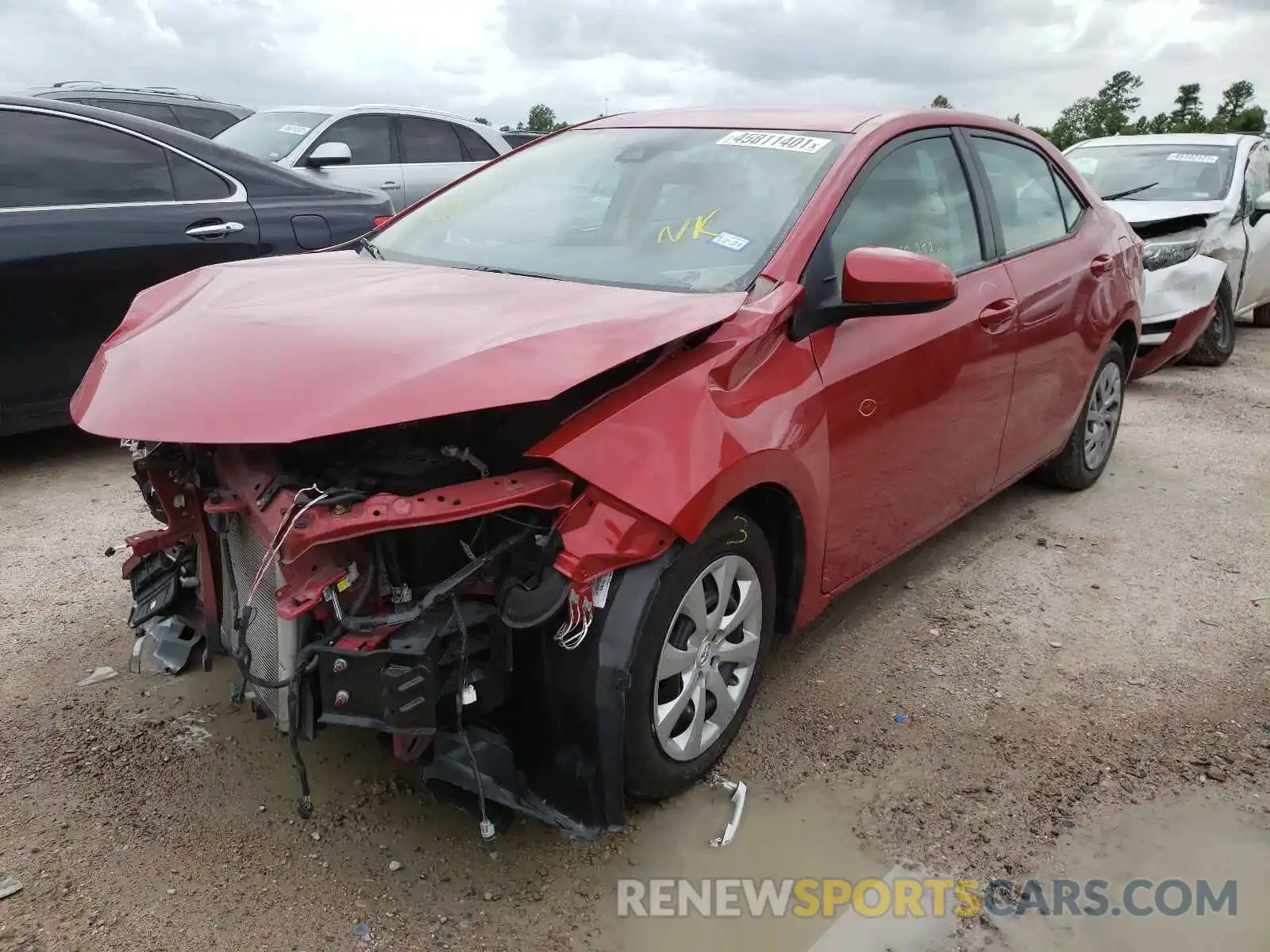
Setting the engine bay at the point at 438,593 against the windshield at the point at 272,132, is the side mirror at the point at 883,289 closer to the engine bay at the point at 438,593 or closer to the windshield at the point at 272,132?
the engine bay at the point at 438,593

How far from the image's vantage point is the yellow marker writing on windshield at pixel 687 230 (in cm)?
277

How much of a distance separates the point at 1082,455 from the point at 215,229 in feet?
13.6

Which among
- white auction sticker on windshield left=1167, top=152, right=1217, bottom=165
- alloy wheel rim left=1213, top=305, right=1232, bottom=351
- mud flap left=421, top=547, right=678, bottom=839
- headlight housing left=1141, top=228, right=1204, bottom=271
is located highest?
white auction sticker on windshield left=1167, top=152, right=1217, bottom=165

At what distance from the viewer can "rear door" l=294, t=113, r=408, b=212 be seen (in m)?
7.71

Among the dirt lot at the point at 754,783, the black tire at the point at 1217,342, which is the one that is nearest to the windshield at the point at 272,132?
the dirt lot at the point at 754,783

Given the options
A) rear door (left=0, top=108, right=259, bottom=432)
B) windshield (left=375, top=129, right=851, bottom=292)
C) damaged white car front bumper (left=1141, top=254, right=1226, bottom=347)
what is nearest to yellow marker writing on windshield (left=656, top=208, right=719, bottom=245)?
windshield (left=375, top=129, right=851, bottom=292)

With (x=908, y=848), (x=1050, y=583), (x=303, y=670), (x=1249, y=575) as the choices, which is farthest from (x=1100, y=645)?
(x=303, y=670)

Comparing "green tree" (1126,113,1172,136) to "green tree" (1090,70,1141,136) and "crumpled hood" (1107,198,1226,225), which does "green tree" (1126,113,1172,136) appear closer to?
"green tree" (1090,70,1141,136)

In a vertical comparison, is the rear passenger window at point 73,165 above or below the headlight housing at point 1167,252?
above

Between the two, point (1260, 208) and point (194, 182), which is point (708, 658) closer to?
point (194, 182)

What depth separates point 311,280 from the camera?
2.65 meters

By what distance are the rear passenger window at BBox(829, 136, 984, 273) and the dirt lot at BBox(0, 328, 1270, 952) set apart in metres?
1.28

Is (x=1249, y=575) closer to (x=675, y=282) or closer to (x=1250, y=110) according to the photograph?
(x=675, y=282)

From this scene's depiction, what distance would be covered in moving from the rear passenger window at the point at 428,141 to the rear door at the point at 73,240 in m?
3.81
